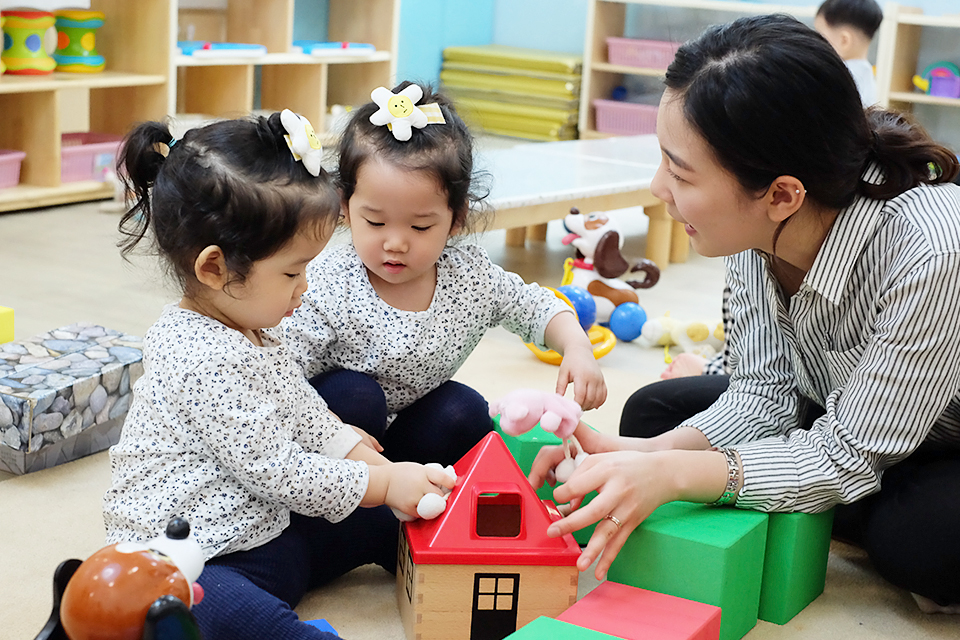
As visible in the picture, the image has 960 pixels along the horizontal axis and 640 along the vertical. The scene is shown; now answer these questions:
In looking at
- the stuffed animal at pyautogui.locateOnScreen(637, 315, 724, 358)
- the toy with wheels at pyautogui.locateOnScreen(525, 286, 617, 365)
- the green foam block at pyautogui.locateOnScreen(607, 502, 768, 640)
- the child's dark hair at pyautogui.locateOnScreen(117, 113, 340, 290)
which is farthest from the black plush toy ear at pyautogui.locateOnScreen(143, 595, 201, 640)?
the stuffed animal at pyautogui.locateOnScreen(637, 315, 724, 358)

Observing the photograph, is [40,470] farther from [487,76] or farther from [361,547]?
[487,76]

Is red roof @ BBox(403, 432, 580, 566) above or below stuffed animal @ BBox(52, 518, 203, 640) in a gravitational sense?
below

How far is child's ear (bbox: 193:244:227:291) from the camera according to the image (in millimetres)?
938

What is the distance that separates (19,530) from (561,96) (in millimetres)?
3889

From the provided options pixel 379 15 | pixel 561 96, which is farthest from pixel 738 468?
pixel 561 96

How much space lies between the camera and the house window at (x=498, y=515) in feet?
3.34

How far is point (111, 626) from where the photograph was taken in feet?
2.25

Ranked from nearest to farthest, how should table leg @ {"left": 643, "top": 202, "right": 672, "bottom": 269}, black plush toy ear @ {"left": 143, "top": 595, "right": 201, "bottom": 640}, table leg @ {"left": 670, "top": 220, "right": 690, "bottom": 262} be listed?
black plush toy ear @ {"left": 143, "top": 595, "right": 201, "bottom": 640}, table leg @ {"left": 643, "top": 202, "right": 672, "bottom": 269}, table leg @ {"left": 670, "top": 220, "right": 690, "bottom": 262}

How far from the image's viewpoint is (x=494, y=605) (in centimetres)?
99

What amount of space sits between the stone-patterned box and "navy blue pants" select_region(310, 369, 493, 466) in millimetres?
355

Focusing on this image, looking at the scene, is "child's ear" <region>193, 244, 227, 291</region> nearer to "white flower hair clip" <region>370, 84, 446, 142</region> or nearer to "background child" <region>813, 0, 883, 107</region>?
"white flower hair clip" <region>370, 84, 446, 142</region>

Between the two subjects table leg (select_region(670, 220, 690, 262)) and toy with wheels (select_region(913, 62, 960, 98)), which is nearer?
table leg (select_region(670, 220, 690, 262))

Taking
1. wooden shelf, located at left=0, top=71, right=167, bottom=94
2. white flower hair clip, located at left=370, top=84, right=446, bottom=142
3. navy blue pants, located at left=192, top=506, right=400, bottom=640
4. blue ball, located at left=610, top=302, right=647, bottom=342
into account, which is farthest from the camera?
wooden shelf, located at left=0, top=71, right=167, bottom=94

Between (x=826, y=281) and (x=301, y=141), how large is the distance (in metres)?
0.53
